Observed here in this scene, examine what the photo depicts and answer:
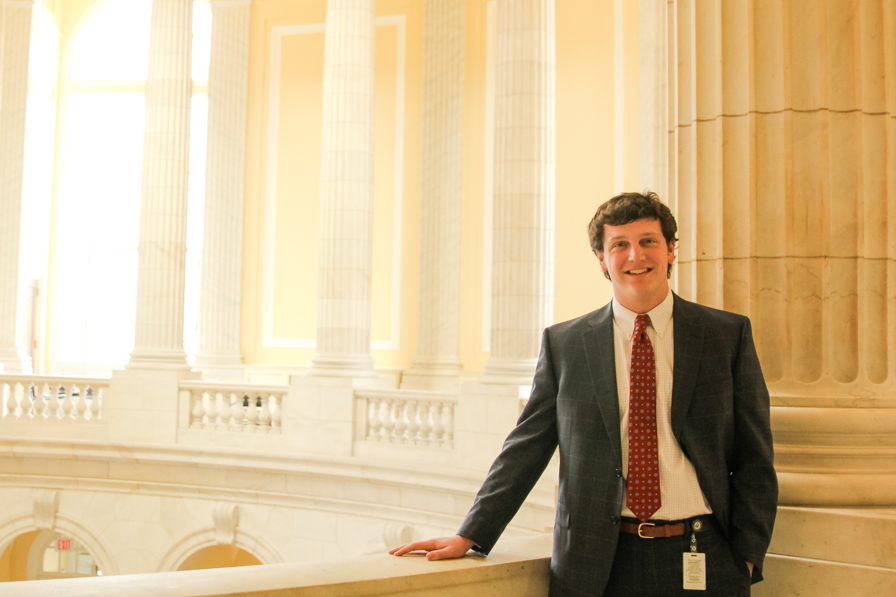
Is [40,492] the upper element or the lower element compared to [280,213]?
lower

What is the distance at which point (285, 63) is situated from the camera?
19.5 metres

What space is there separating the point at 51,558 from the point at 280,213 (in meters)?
8.49

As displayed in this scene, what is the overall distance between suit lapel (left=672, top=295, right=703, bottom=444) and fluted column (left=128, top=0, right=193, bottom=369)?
39.4 feet

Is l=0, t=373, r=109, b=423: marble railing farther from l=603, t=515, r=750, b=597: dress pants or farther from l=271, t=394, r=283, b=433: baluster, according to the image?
l=603, t=515, r=750, b=597: dress pants

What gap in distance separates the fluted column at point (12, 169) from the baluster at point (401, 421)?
28.5ft

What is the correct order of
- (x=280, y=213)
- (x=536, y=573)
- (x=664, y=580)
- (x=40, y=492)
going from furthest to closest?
(x=280, y=213), (x=40, y=492), (x=536, y=573), (x=664, y=580)

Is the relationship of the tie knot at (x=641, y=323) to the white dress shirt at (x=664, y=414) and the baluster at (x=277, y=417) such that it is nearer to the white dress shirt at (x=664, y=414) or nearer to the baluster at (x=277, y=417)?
the white dress shirt at (x=664, y=414)

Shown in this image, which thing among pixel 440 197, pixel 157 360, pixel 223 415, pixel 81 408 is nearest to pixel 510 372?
pixel 223 415

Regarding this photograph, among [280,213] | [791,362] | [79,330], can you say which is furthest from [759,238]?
[79,330]

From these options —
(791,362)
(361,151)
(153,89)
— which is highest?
(153,89)

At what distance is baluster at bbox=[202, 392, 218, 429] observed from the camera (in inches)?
532

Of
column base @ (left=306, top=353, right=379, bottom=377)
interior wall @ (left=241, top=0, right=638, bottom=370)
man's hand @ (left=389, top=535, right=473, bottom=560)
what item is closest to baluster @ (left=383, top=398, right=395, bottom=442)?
column base @ (left=306, top=353, right=379, bottom=377)

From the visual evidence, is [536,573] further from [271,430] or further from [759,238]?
[271,430]

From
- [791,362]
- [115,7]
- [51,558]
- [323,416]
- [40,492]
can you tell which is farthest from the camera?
[115,7]
